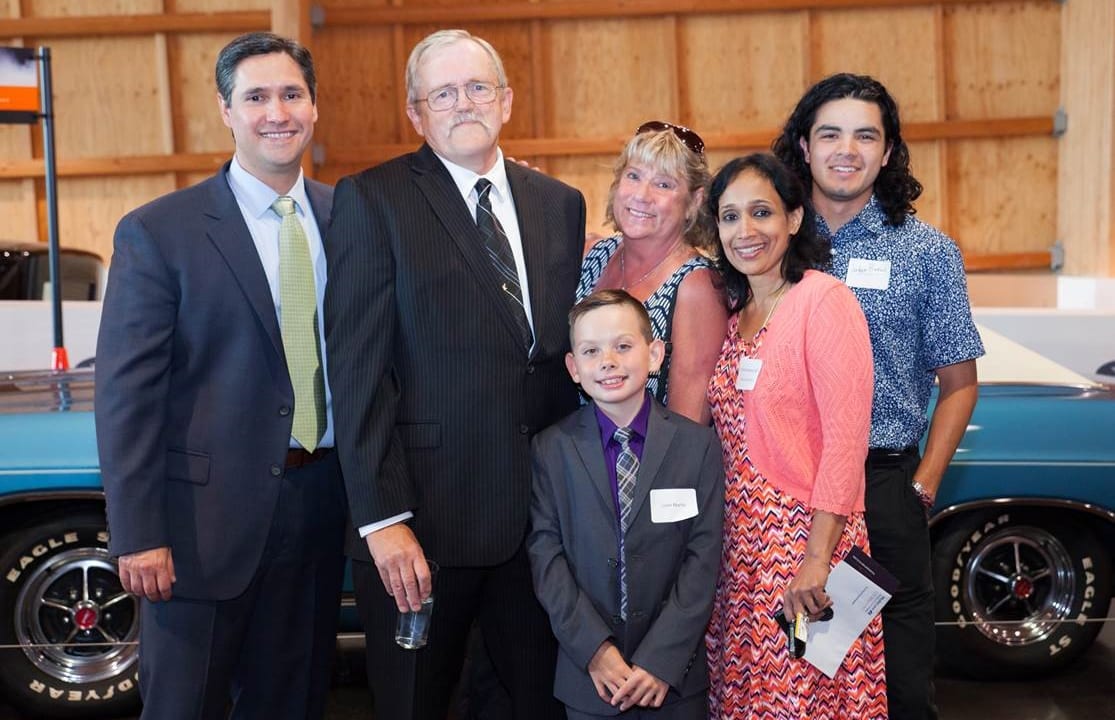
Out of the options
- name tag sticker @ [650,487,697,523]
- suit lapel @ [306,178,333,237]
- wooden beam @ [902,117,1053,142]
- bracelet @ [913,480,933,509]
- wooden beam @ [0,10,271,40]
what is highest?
wooden beam @ [0,10,271,40]

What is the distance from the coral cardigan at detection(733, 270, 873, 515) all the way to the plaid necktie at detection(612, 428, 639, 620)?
0.26m

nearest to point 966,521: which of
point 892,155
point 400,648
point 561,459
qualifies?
point 892,155

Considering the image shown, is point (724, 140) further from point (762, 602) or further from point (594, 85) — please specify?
point (762, 602)

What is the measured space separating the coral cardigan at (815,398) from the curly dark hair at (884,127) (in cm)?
39

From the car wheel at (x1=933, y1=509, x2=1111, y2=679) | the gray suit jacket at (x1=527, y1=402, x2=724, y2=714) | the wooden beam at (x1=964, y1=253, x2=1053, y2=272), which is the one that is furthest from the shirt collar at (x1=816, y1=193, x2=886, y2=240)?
the wooden beam at (x1=964, y1=253, x2=1053, y2=272)

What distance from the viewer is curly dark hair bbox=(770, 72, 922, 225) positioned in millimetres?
2758

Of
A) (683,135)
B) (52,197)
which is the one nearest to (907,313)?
(683,135)

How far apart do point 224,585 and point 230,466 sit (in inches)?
10.6

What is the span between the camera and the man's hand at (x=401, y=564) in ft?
7.72

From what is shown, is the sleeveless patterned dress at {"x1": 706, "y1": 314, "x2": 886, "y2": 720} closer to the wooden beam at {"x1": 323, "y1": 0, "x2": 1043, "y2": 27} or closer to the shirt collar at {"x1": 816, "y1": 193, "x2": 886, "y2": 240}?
the shirt collar at {"x1": 816, "y1": 193, "x2": 886, "y2": 240}

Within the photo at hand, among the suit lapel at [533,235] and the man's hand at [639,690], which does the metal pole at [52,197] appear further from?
the man's hand at [639,690]

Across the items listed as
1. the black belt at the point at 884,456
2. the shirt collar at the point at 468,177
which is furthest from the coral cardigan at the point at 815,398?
the shirt collar at the point at 468,177

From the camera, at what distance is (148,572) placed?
2482 mm

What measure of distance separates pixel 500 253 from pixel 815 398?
754 millimetres
